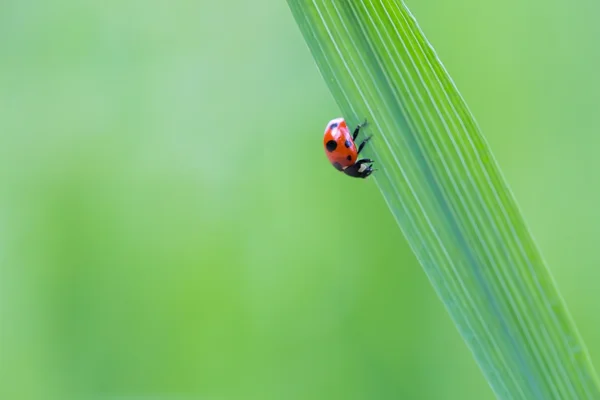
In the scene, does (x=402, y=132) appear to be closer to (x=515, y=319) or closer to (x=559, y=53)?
(x=515, y=319)

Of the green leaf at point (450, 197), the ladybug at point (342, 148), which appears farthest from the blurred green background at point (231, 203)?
the green leaf at point (450, 197)

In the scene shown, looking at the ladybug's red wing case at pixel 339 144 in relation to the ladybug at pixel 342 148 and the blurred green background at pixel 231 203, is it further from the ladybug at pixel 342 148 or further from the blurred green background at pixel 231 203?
the blurred green background at pixel 231 203

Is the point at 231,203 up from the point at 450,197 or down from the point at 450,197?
down

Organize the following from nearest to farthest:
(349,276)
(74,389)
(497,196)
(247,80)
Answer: (497,196) < (74,389) < (349,276) < (247,80)

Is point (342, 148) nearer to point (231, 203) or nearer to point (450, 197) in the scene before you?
point (231, 203)

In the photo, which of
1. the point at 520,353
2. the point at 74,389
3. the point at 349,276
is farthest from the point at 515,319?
the point at 74,389

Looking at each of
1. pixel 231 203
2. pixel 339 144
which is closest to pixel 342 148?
pixel 339 144
